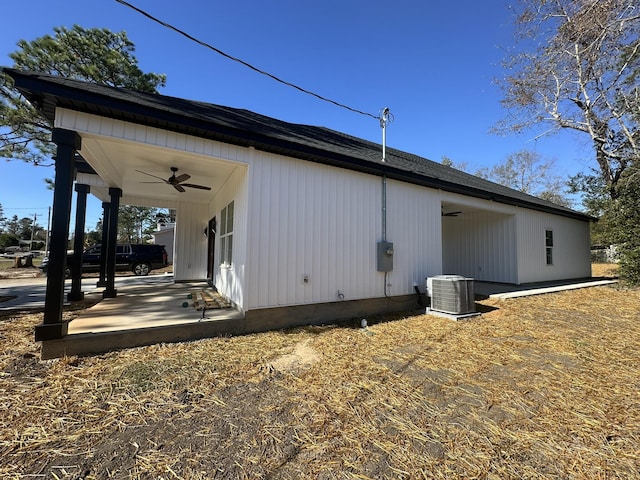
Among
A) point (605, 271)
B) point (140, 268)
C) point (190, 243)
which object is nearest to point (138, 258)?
point (140, 268)

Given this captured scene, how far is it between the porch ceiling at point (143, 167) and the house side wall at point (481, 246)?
28.6ft

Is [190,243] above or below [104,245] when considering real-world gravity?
above

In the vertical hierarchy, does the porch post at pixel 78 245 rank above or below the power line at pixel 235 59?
below

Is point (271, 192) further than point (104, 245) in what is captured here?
No

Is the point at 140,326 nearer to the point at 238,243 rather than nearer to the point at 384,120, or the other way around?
the point at 238,243

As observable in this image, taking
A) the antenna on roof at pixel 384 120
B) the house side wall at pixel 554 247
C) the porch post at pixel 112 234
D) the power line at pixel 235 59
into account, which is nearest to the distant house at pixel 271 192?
the porch post at pixel 112 234

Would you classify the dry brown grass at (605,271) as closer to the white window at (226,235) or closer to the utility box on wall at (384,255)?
the utility box on wall at (384,255)

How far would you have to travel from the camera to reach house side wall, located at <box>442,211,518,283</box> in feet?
29.4

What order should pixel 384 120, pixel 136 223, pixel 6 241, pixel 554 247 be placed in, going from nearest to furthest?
1. pixel 384 120
2. pixel 554 247
3. pixel 136 223
4. pixel 6 241

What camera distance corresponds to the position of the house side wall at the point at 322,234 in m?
4.43

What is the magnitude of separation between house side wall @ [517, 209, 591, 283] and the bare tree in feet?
6.35

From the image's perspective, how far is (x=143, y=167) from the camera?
17.8 ft

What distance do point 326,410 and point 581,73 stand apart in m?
13.3

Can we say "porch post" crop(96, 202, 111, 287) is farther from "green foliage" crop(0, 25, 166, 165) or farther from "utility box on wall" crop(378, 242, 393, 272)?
"utility box on wall" crop(378, 242, 393, 272)
